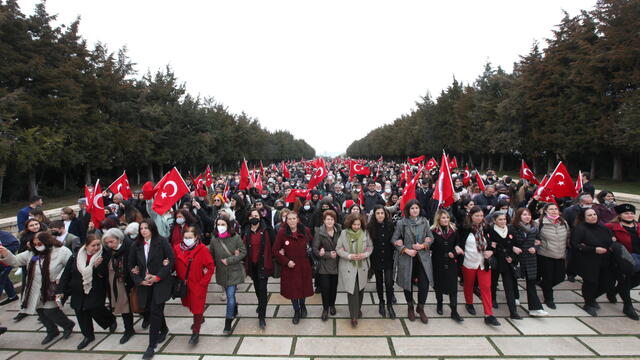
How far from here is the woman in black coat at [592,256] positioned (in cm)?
525

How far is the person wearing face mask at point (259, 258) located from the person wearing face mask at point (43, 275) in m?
2.63

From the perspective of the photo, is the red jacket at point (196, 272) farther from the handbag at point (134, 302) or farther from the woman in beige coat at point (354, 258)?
the woman in beige coat at point (354, 258)

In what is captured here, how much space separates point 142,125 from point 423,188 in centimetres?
2957

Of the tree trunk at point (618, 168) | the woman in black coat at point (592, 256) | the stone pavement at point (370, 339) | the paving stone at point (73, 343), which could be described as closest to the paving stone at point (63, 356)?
the stone pavement at point (370, 339)

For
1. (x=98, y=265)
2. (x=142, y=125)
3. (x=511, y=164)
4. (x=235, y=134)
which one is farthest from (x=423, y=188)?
(x=235, y=134)

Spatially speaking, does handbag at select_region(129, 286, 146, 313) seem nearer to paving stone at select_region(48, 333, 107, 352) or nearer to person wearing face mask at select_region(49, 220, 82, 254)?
paving stone at select_region(48, 333, 107, 352)

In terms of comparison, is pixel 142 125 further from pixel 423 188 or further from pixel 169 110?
pixel 423 188

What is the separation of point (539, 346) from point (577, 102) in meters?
27.0

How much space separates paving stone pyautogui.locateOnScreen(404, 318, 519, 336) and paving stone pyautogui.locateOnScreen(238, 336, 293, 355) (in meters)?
1.80

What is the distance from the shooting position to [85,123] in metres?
22.6

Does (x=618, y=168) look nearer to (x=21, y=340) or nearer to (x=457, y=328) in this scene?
(x=457, y=328)

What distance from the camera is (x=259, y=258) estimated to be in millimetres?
5129

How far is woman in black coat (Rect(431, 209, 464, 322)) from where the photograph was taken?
509 cm

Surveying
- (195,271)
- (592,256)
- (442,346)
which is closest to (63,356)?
(195,271)
